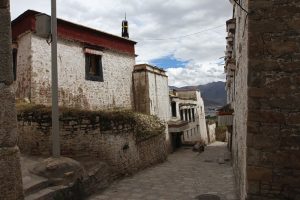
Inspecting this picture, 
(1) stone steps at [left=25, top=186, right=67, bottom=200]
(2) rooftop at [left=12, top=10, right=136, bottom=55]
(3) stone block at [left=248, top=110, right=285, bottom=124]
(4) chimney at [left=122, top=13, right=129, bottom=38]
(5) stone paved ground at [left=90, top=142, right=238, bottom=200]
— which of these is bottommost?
(5) stone paved ground at [left=90, top=142, right=238, bottom=200]

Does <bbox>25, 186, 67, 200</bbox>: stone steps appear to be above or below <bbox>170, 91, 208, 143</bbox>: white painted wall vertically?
below

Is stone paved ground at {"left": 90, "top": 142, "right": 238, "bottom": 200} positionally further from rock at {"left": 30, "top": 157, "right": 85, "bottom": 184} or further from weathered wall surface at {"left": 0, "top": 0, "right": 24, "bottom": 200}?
weathered wall surface at {"left": 0, "top": 0, "right": 24, "bottom": 200}

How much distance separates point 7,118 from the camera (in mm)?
2229

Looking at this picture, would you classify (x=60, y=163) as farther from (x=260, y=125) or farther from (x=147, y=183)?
(x=260, y=125)

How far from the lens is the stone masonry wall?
5586 mm

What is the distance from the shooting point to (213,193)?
32.0 feet

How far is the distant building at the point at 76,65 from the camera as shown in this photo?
13.4 m

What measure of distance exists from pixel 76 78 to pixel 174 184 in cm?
730

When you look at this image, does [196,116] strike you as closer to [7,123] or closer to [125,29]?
[125,29]

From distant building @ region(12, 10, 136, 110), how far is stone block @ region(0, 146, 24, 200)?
31.0 feet

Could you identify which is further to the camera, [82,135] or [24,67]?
[24,67]

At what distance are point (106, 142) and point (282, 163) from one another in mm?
7122

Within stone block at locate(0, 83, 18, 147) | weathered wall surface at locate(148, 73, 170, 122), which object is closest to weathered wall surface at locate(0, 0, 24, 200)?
stone block at locate(0, 83, 18, 147)

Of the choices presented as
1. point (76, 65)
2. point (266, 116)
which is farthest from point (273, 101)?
point (76, 65)
